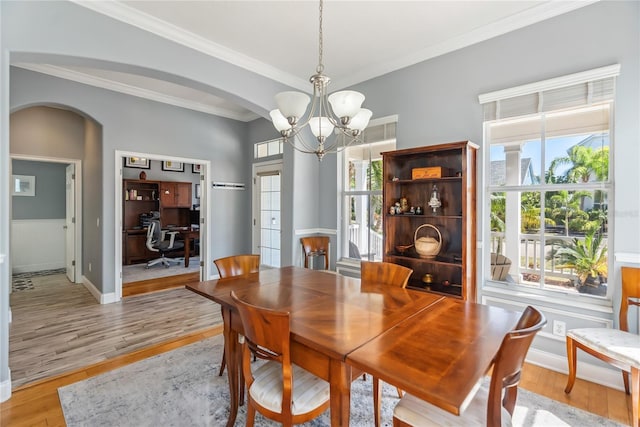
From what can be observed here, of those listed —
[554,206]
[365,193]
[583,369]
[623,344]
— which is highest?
[365,193]

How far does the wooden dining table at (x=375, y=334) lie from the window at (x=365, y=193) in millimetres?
1642

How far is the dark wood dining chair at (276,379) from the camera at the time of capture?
1293 millimetres

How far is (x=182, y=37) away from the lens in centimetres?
291

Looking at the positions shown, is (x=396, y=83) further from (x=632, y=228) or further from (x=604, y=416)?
(x=604, y=416)

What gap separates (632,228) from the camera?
214cm

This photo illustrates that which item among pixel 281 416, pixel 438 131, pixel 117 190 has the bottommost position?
pixel 281 416

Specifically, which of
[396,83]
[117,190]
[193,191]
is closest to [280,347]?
[396,83]

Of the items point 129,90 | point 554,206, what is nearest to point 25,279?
point 129,90

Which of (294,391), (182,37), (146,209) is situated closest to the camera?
(294,391)

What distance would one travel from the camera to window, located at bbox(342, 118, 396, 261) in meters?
3.63

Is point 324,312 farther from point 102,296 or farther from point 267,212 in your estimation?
point 102,296

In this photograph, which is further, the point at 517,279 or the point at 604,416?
the point at 517,279

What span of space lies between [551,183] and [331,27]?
238cm

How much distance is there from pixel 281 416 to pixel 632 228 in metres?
2.67
